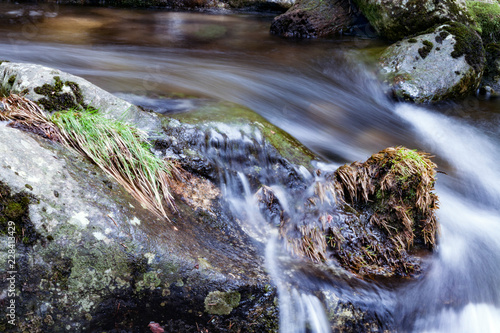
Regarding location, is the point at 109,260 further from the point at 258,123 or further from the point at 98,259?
the point at 258,123

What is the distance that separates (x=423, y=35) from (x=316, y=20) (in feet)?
11.4

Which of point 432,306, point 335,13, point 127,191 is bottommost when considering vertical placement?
point 432,306

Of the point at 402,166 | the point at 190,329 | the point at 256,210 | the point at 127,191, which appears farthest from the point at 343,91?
the point at 190,329

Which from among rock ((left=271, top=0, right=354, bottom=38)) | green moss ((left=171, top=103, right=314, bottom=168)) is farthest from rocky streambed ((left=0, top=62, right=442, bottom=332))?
rock ((left=271, top=0, right=354, bottom=38))

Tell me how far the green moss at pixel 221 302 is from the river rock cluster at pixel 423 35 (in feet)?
20.1

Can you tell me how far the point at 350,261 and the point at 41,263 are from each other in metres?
2.75

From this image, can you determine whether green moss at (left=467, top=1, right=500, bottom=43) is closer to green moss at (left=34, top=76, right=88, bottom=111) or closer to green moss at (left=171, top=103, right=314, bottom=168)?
green moss at (left=171, top=103, right=314, bottom=168)

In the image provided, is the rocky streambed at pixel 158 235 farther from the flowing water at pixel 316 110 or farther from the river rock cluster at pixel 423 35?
the river rock cluster at pixel 423 35

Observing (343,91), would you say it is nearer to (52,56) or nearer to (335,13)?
(335,13)

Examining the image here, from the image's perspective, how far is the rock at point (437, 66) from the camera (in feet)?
24.6

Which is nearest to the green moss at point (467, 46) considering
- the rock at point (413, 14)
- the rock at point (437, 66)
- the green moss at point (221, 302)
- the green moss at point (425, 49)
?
the rock at point (437, 66)

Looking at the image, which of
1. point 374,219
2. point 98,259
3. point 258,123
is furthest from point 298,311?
point 258,123

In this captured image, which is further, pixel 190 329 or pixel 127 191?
pixel 127 191

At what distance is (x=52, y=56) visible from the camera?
740 cm
